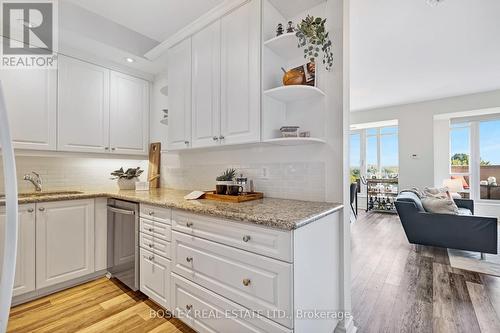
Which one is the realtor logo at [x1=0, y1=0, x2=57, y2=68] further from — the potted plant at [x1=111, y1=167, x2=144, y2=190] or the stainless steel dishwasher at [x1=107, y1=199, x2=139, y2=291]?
the stainless steel dishwasher at [x1=107, y1=199, x2=139, y2=291]

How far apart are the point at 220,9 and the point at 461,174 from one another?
260 inches

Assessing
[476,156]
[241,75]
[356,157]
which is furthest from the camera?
[356,157]

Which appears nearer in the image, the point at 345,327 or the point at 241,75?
the point at 345,327

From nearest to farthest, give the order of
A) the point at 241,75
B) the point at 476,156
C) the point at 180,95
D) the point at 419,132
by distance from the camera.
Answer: the point at 241,75 → the point at 180,95 → the point at 476,156 → the point at 419,132

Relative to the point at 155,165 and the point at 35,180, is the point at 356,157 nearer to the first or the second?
the point at 155,165

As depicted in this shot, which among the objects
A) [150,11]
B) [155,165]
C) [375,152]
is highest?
[150,11]

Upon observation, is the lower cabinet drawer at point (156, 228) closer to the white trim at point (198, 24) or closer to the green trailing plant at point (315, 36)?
the green trailing plant at point (315, 36)

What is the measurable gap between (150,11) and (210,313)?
8.88 feet

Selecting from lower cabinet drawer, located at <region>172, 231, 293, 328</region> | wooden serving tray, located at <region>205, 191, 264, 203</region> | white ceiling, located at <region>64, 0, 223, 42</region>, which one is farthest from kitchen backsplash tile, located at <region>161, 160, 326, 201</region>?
white ceiling, located at <region>64, 0, 223, 42</region>

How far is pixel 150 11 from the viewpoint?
2.26 m

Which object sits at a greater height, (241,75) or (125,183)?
(241,75)

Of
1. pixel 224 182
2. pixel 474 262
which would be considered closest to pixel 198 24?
pixel 224 182

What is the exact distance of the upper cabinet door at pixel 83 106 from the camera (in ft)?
8.09

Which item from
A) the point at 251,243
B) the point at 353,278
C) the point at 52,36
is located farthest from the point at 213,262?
the point at 52,36
